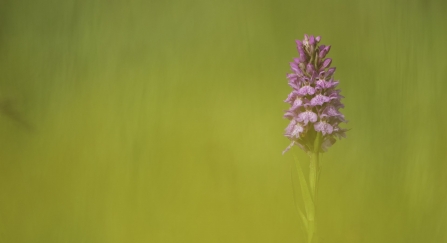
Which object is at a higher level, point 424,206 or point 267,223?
point 424,206

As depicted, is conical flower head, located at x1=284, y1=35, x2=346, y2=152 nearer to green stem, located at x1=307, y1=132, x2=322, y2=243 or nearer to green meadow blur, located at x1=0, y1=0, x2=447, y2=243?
green stem, located at x1=307, y1=132, x2=322, y2=243

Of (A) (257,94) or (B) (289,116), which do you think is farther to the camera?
(A) (257,94)

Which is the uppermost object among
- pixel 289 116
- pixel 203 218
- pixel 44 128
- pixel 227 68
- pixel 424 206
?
pixel 227 68

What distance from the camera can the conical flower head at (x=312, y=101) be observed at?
1.09 metres

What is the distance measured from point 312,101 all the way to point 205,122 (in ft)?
1.34

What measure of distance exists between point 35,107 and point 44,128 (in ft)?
0.26

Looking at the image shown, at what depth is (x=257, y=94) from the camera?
1335 mm

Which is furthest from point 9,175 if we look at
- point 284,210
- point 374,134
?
point 374,134

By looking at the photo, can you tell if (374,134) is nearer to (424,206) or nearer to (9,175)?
(424,206)

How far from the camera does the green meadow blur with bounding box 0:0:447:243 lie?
4.12 feet

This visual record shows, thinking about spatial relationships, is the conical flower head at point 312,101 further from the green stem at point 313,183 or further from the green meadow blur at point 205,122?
the green meadow blur at point 205,122

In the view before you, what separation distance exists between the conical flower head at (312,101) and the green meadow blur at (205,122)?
0.17 m

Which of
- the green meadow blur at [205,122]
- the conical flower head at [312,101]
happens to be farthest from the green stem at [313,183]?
the green meadow blur at [205,122]

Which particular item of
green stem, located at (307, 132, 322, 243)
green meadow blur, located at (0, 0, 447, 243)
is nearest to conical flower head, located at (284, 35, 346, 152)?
green stem, located at (307, 132, 322, 243)
